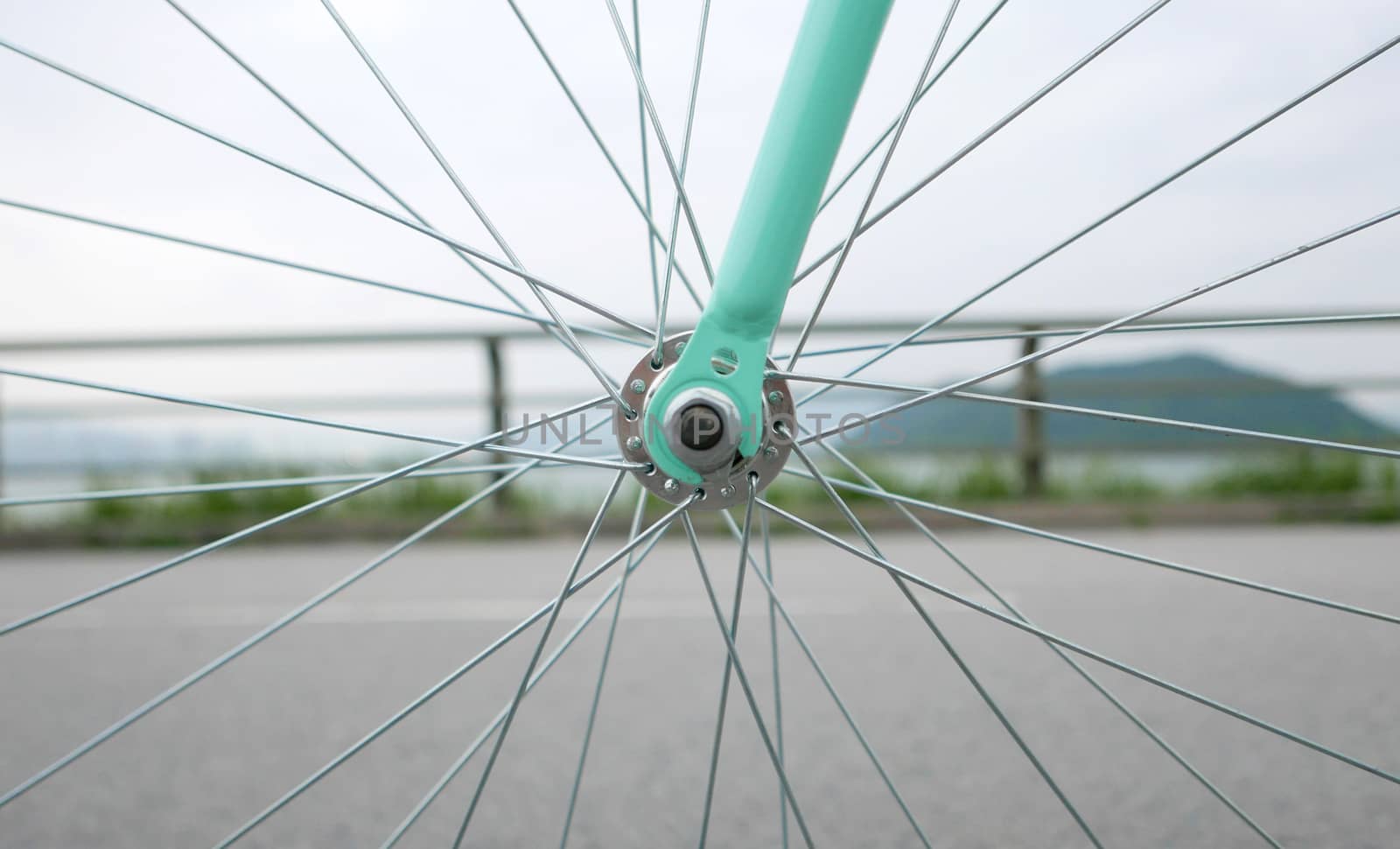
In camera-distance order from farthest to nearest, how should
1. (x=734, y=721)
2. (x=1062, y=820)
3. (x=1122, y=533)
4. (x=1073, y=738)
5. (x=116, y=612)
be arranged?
(x=1122, y=533), (x=116, y=612), (x=734, y=721), (x=1073, y=738), (x=1062, y=820)

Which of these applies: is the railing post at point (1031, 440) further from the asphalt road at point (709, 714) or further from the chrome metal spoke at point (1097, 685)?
the chrome metal spoke at point (1097, 685)

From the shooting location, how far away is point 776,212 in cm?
104

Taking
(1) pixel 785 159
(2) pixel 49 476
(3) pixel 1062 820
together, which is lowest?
(3) pixel 1062 820

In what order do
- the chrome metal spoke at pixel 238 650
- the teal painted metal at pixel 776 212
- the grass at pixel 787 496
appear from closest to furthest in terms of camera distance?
1. the teal painted metal at pixel 776 212
2. the chrome metal spoke at pixel 238 650
3. the grass at pixel 787 496

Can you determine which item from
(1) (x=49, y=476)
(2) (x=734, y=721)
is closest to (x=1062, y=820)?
(2) (x=734, y=721)

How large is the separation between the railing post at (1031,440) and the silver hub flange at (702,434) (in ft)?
15.7

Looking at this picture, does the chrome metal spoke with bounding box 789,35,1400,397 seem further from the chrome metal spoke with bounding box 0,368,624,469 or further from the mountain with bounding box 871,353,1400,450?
the mountain with bounding box 871,353,1400,450

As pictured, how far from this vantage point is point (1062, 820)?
1681 mm

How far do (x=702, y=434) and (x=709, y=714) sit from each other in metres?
1.36

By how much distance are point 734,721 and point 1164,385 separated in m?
4.44

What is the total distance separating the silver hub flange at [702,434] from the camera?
1075mm

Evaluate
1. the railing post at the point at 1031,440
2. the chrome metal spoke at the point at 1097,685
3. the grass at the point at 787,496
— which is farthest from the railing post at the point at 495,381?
the chrome metal spoke at the point at 1097,685

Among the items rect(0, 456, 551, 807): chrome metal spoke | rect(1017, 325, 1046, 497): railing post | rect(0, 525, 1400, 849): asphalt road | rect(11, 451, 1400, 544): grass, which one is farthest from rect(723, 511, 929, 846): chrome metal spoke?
rect(1017, 325, 1046, 497): railing post

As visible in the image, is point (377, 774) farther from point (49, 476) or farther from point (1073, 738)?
point (49, 476)
